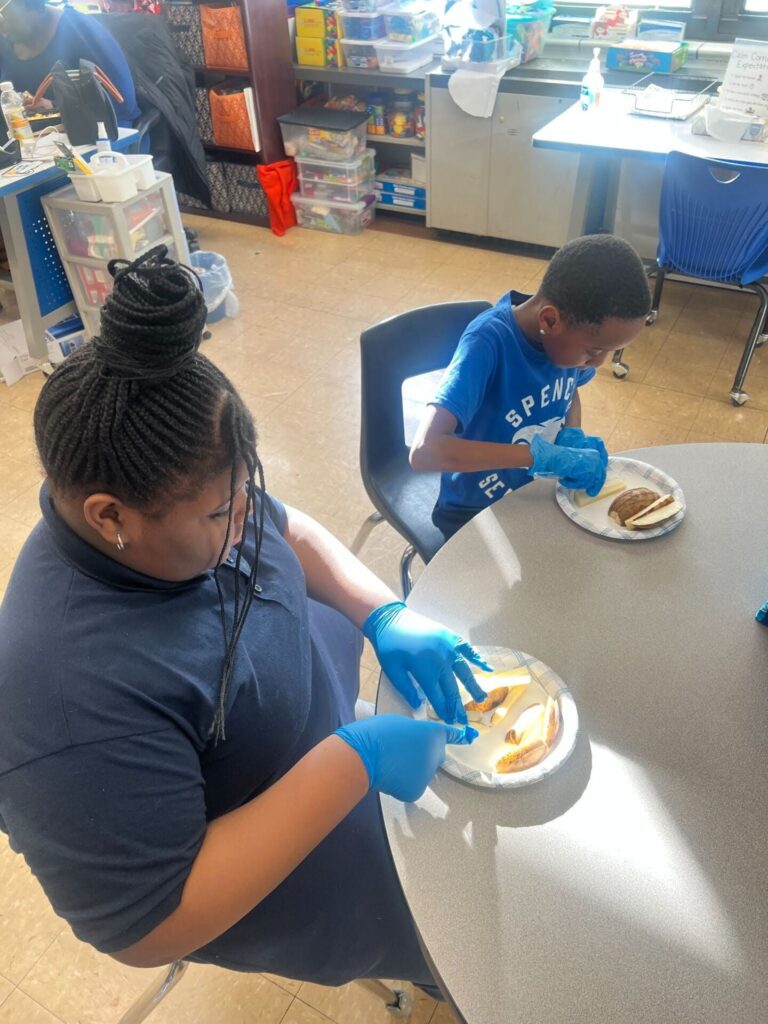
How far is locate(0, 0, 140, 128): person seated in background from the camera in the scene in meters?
3.01

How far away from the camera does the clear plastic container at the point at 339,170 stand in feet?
12.1

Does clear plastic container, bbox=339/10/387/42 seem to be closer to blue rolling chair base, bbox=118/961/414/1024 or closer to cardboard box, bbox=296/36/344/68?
cardboard box, bbox=296/36/344/68

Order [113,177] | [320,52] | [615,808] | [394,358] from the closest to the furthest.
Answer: [615,808], [394,358], [113,177], [320,52]

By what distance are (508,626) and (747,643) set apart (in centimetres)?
31

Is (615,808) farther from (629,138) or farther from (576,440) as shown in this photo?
(629,138)

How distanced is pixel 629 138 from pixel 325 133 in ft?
5.41

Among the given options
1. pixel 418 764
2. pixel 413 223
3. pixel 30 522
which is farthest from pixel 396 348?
pixel 413 223

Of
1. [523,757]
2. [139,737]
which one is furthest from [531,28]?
[139,737]

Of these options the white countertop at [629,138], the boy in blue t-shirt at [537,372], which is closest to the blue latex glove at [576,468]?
the boy in blue t-shirt at [537,372]

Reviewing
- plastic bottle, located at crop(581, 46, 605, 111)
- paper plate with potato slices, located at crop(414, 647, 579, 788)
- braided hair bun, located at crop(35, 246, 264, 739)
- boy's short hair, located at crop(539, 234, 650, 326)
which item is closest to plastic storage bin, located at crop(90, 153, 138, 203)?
plastic bottle, located at crop(581, 46, 605, 111)

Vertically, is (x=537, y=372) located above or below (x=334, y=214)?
above

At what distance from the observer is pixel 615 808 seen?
79 centimetres

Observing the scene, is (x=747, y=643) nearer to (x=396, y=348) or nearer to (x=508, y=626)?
(x=508, y=626)

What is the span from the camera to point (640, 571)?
3.47 ft
